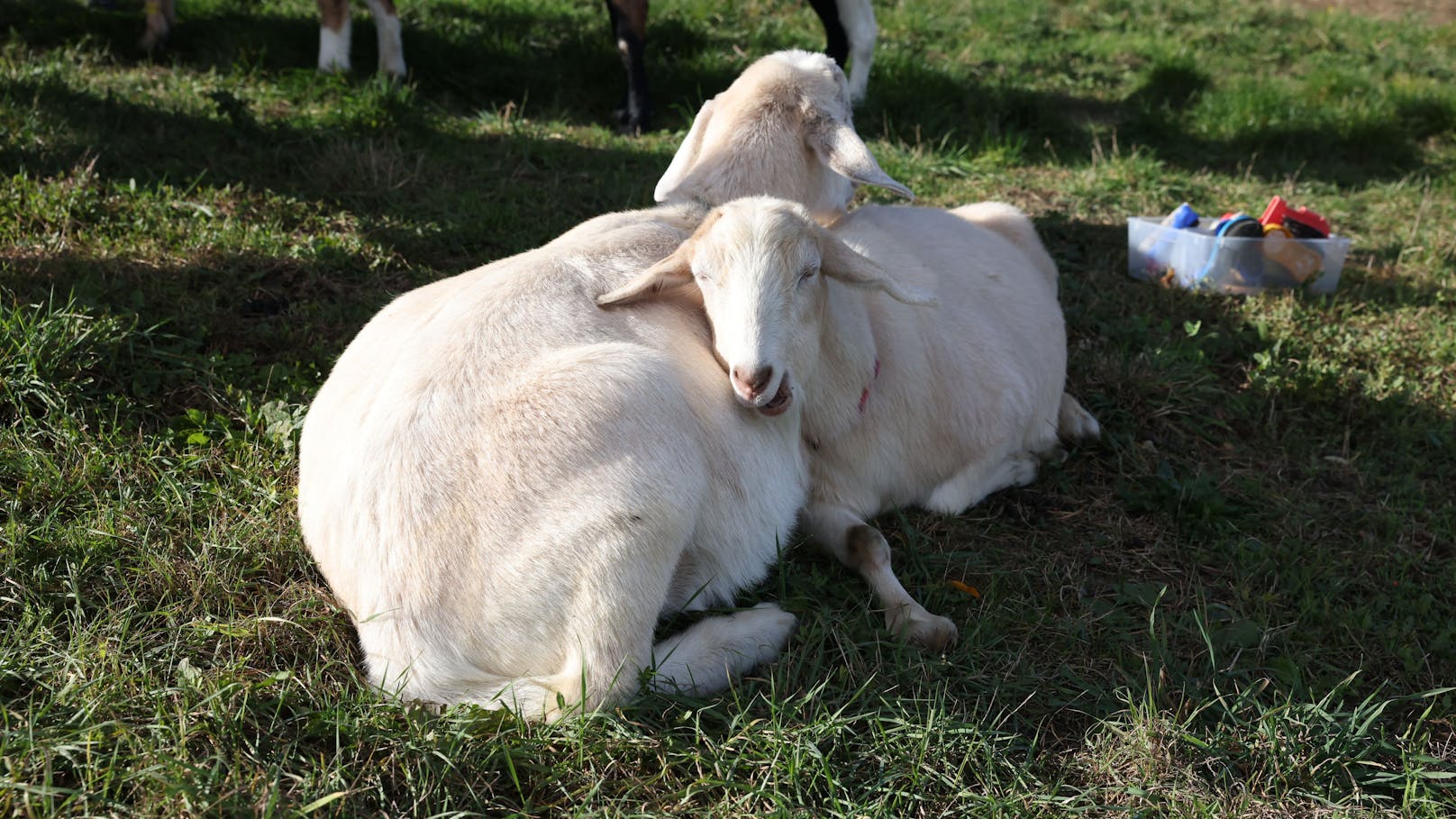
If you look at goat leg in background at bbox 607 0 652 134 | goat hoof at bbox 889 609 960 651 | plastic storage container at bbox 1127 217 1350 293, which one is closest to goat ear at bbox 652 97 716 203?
goat hoof at bbox 889 609 960 651

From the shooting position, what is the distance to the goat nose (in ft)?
9.02

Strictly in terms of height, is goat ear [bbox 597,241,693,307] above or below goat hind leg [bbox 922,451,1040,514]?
above

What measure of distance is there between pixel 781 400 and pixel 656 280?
46cm

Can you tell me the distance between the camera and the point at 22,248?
4.18 m

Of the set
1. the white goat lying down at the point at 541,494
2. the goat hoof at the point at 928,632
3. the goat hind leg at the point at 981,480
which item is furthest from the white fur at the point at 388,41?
the goat hoof at the point at 928,632

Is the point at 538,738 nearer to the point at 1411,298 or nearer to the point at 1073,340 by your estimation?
the point at 1073,340

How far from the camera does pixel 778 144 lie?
3.82m

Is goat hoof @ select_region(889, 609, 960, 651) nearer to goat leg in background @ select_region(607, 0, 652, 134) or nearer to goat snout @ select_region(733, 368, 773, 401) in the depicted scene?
goat snout @ select_region(733, 368, 773, 401)

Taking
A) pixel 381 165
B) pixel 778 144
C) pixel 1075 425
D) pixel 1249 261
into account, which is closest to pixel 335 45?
pixel 381 165

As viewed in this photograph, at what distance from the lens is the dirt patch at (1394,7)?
10094 millimetres

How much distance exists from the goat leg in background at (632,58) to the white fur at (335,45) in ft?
5.26

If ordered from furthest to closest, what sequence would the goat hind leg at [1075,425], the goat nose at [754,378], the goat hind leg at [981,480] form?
the goat hind leg at [1075,425] < the goat hind leg at [981,480] < the goat nose at [754,378]

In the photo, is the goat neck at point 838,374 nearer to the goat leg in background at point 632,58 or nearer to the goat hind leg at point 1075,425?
the goat hind leg at point 1075,425

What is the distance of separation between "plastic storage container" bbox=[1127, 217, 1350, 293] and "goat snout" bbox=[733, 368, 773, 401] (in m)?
3.02
